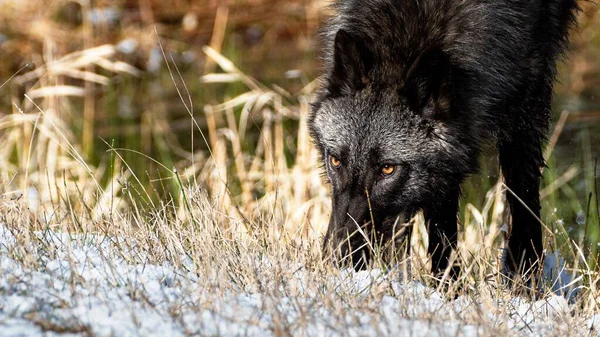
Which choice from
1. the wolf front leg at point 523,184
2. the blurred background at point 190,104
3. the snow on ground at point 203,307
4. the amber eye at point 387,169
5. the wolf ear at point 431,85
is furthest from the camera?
the blurred background at point 190,104

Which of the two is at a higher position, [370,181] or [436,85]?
[436,85]

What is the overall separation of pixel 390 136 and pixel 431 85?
0.33 m

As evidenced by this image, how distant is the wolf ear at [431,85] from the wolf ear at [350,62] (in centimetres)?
25

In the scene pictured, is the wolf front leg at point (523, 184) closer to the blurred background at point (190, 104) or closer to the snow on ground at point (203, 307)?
the blurred background at point (190, 104)

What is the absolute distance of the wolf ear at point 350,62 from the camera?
4582 mm

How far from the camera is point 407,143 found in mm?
4543

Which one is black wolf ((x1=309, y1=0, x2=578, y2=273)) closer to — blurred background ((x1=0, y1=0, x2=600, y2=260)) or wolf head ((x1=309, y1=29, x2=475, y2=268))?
wolf head ((x1=309, y1=29, x2=475, y2=268))

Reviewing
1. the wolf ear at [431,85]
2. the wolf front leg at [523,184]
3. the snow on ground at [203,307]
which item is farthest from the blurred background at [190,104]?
the snow on ground at [203,307]

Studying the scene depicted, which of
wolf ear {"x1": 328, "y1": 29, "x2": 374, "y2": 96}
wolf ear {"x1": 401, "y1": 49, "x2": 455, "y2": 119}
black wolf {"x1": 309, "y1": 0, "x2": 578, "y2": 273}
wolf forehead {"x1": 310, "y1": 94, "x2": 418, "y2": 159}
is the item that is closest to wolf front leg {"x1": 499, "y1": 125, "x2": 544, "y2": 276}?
black wolf {"x1": 309, "y1": 0, "x2": 578, "y2": 273}

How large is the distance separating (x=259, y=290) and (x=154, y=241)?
827 millimetres

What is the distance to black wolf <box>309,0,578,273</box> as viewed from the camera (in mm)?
4531

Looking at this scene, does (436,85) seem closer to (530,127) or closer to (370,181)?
(370,181)

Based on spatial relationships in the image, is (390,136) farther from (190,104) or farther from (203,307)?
(190,104)

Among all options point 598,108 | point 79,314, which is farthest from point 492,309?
point 598,108
